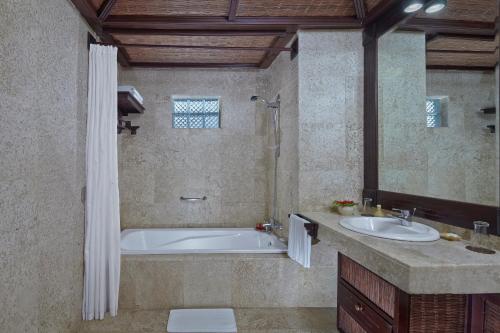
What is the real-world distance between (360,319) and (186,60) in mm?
2990

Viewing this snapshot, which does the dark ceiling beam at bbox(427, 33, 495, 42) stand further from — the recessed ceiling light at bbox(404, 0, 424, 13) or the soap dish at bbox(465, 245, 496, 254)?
the soap dish at bbox(465, 245, 496, 254)

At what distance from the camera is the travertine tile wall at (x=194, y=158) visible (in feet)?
11.3

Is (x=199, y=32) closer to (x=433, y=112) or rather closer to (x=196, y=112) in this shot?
(x=196, y=112)

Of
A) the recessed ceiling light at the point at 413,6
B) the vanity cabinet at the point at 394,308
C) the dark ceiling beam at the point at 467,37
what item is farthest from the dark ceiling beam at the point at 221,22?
the vanity cabinet at the point at 394,308

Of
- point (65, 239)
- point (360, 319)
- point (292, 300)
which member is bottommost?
point (292, 300)

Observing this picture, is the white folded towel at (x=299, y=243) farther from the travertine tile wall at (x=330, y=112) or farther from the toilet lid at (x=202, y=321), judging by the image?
the toilet lid at (x=202, y=321)

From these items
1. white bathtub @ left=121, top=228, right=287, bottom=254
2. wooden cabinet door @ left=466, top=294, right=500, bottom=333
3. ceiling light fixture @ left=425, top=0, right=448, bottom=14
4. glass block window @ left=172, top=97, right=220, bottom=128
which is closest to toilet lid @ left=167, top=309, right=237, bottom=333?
white bathtub @ left=121, top=228, right=287, bottom=254

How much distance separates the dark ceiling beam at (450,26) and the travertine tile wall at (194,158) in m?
1.85

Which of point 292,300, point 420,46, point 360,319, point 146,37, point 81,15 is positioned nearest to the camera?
point 360,319

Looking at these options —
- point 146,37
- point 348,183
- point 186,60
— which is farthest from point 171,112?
point 348,183

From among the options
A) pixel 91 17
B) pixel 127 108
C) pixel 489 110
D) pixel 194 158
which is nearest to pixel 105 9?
pixel 91 17

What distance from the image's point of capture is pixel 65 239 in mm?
2006

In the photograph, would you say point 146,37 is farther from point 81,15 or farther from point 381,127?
point 381,127

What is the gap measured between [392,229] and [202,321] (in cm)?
158
